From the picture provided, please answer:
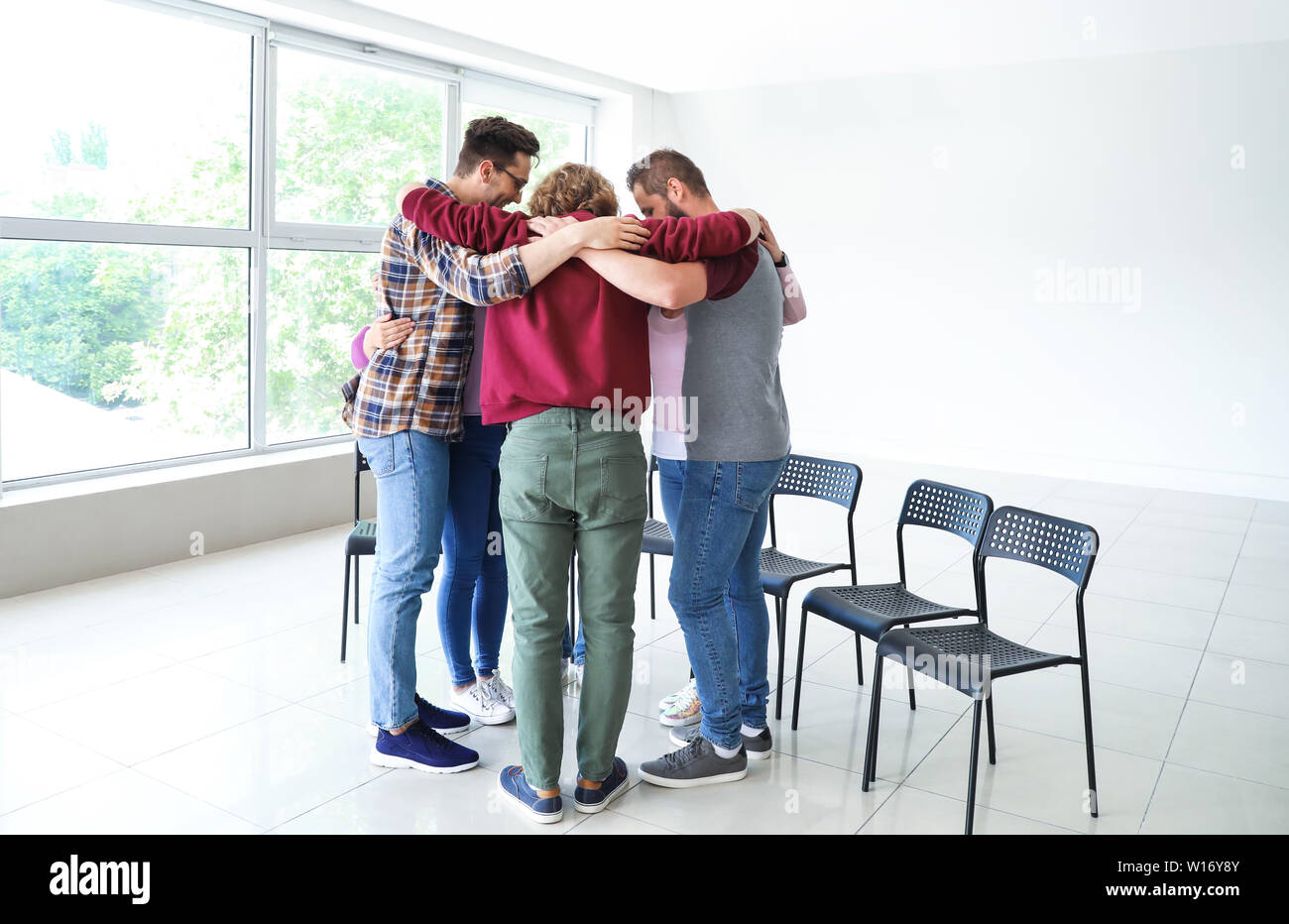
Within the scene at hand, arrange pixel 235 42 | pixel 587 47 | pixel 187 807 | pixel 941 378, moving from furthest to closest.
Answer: pixel 941 378 < pixel 587 47 < pixel 235 42 < pixel 187 807

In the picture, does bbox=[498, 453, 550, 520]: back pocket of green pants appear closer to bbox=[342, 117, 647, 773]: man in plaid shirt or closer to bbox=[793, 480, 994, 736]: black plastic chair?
bbox=[342, 117, 647, 773]: man in plaid shirt

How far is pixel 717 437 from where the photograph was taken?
2.45 metres

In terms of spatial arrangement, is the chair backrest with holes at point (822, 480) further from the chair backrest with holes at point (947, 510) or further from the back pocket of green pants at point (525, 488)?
the back pocket of green pants at point (525, 488)

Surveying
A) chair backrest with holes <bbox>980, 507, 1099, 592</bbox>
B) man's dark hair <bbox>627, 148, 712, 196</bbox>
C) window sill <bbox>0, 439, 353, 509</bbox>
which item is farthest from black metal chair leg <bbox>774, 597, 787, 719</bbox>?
window sill <bbox>0, 439, 353, 509</bbox>

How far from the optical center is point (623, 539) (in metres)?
2.28

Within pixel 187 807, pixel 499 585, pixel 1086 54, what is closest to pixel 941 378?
pixel 1086 54

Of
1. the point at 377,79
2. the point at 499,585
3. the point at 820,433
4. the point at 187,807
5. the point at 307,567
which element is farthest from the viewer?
the point at 820,433

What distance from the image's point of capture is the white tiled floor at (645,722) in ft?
8.07

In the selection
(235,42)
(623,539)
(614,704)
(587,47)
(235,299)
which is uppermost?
(587,47)

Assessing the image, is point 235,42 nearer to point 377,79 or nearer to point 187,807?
point 377,79

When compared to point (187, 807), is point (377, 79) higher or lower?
higher

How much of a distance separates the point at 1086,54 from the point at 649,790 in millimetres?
5806

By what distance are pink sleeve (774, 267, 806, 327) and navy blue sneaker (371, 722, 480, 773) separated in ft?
4.36

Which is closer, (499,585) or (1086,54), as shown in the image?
(499,585)
